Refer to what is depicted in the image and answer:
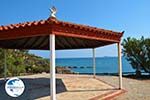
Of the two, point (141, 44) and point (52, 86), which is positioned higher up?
point (141, 44)

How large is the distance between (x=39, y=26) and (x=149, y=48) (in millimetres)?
16796

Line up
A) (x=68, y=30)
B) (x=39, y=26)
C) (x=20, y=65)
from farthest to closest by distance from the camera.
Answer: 1. (x=20, y=65)
2. (x=68, y=30)
3. (x=39, y=26)

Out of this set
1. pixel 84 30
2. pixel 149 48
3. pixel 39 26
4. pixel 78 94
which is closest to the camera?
pixel 39 26

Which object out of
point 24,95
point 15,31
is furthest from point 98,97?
point 15,31

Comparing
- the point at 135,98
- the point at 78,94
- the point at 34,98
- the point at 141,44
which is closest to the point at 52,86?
the point at 34,98

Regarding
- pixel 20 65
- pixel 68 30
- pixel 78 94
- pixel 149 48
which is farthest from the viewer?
pixel 20 65

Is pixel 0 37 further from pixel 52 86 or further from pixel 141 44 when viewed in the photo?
pixel 141 44

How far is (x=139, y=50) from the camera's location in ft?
83.9

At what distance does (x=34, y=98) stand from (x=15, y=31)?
2.79 metres

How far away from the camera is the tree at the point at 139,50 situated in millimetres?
25434

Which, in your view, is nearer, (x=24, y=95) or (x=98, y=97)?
(x=98, y=97)

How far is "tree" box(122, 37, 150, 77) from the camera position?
25.4m

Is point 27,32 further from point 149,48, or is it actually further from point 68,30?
point 149,48

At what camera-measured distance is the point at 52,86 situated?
10.2 m
